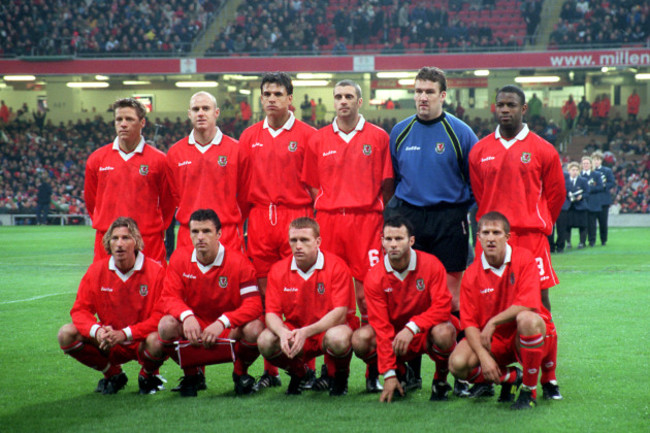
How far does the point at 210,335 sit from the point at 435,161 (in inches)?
81.7

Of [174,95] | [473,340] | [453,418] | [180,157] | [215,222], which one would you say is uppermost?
[174,95]

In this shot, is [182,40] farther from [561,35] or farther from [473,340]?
[473,340]

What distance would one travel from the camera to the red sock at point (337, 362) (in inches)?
211

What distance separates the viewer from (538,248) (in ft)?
18.4

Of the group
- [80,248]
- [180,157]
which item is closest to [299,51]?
[80,248]

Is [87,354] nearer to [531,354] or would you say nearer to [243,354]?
[243,354]

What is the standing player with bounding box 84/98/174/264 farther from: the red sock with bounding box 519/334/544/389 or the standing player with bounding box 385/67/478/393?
the red sock with bounding box 519/334/544/389

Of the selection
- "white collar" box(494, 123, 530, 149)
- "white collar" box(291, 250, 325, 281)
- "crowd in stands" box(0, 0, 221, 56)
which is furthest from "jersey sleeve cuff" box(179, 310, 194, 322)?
"crowd in stands" box(0, 0, 221, 56)

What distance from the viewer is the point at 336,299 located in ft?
18.1

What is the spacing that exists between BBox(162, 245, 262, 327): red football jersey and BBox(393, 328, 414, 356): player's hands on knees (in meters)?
1.03

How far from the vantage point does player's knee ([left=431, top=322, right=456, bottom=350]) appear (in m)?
5.26

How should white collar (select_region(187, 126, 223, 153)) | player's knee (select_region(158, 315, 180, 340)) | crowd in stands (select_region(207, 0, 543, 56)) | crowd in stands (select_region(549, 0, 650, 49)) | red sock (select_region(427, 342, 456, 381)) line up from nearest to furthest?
red sock (select_region(427, 342, 456, 381))
player's knee (select_region(158, 315, 180, 340))
white collar (select_region(187, 126, 223, 153))
crowd in stands (select_region(549, 0, 650, 49))
crowd in stands (select_region(207, 0, 543, 56))

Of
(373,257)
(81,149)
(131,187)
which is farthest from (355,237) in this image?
(81,149)

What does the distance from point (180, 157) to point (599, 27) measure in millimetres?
27830
